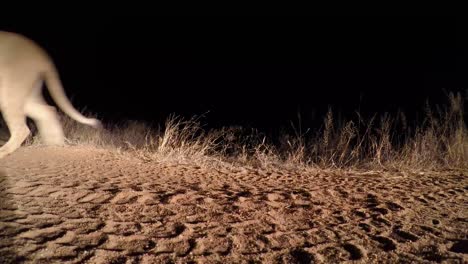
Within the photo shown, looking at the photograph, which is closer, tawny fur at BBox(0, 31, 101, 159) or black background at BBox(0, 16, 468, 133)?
tawny fur at BBox(0, 31, 101, 159)

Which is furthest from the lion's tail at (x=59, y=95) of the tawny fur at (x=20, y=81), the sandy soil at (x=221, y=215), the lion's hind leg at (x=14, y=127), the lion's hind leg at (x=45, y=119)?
the sandy soil at (x=221, y=215)

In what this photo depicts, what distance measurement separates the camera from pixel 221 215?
3002 millimetres

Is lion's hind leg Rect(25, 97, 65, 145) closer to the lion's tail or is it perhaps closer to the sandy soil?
the lion's tail

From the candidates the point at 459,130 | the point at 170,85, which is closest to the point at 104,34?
the point at 170,85

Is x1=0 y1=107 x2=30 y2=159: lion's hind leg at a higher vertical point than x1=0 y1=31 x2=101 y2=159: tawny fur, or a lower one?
lower

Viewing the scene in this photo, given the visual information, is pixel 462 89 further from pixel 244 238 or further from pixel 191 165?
pixel 244 238

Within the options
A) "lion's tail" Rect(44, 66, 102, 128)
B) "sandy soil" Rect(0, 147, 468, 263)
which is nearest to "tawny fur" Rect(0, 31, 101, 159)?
"lion's tail" Rect(44, 66, 102, 128)

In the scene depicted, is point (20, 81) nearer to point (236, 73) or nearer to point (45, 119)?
point (45, 119)

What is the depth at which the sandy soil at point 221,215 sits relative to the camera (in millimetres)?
2359

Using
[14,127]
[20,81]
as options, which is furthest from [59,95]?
[14,127]

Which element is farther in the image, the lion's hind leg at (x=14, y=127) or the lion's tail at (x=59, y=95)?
the lion's tail at (x=59, y=95)

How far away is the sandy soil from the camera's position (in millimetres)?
2359

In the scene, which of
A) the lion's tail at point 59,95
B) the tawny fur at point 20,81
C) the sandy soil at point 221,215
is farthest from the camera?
the lion's tail at point 59,95

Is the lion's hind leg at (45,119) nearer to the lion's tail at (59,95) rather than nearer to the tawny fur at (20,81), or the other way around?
the tawny fur at (20,81)
